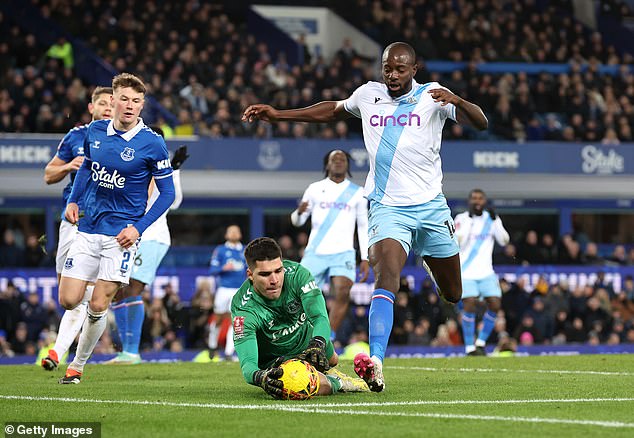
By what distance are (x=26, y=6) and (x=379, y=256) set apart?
71.1 feet

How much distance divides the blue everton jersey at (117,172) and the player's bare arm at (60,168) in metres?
1.00

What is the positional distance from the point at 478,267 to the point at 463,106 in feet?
28.9

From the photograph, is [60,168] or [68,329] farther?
[68,329]

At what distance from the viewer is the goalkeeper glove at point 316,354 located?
8.11 meters

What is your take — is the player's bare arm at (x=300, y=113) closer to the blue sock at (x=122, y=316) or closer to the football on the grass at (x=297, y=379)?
the football on the grass at (x=297, y=379)

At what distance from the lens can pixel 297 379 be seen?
8.00 metres

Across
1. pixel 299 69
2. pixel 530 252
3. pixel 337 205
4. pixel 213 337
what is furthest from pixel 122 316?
pixel 299 69

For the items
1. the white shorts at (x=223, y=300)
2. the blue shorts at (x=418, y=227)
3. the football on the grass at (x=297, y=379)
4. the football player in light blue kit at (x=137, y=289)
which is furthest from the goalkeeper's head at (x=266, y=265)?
the white shorts at (x=223, y=300)

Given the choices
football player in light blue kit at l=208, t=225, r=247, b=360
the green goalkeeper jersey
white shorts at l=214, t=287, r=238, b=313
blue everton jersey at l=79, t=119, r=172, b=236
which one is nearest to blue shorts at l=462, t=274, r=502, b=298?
football player in light blue kit at l=208, t=225, r=247, b=360

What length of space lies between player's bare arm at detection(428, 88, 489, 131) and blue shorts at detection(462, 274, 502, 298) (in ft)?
28.2

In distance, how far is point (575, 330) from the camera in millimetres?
23172

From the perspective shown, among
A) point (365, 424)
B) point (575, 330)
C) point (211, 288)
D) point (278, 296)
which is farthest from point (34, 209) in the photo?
point (365, 424)

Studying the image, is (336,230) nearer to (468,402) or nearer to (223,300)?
(223,300)

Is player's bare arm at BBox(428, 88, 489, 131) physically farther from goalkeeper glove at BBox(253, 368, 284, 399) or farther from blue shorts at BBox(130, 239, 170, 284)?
blue shorts at BBox(130, 239, 170, 284)
